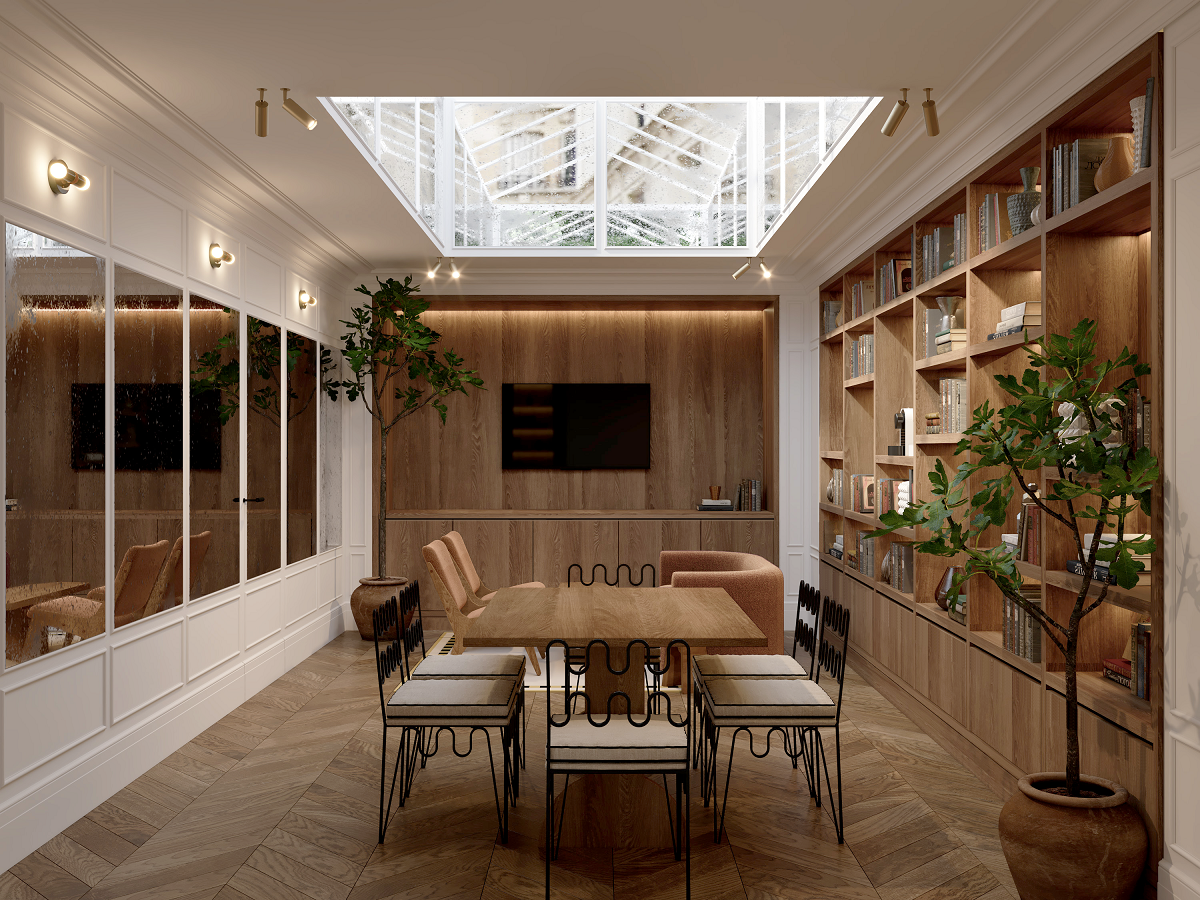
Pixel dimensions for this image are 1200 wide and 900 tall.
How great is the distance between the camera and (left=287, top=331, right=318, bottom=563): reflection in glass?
19.7ft

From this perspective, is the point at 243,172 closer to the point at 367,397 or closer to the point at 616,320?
the point at 367,397

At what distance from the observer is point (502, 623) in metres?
3.44

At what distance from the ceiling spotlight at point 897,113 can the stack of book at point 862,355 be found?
2.29 metres

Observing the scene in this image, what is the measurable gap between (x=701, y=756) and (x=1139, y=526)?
206 cm

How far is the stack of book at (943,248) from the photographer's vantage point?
4301mm

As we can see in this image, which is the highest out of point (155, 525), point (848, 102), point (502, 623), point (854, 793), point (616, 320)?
point (848, 102)

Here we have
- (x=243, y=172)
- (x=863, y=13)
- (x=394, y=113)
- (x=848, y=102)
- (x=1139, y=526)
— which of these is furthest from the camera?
(x=394, y=113)

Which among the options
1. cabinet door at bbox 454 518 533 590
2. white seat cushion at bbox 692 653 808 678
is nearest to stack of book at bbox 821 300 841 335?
cabinet door at bbox 454 518 533 590

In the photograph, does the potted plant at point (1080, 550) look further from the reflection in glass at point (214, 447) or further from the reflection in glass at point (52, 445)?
the reflection in glass at point (214, 447)

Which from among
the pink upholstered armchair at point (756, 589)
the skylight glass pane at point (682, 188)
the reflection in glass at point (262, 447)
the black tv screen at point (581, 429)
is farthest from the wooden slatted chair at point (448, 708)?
the black tv screen at point (581, 429)

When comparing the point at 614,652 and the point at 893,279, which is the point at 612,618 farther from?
the point at 893,279

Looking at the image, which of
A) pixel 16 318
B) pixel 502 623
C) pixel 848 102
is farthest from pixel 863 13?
pixel 16 318

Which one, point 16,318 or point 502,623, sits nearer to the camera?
point 16,318

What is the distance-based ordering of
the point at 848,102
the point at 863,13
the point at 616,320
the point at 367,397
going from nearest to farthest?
the point at 863,13 → the point at 848,102 → the point at 367,397 → the point at 616,320
